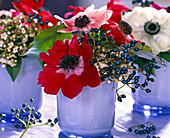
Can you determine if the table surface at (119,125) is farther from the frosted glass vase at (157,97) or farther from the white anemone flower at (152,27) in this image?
the white anemone flower at (152,27)

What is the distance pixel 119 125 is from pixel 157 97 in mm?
131

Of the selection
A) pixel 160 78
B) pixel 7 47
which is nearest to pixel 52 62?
pixel 7 47

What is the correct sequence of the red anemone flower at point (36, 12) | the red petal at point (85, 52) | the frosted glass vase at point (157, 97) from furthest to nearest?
the frosted glass vase at point (157, 97), the red anemone flower at point (36, 12), the red petal at point (85, 52)

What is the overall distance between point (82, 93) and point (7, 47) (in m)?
0.19

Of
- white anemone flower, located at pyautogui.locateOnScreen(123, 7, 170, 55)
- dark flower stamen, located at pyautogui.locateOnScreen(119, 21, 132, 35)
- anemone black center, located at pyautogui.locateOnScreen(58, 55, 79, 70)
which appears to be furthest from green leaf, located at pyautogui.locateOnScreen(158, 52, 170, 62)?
anemone black center, located at pyautogui.locateOnScreen(58, 55, 79, 70)

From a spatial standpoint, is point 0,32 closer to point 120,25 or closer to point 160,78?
point 120,25

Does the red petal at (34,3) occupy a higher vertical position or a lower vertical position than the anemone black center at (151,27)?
higher

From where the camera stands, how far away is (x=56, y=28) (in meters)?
0.54

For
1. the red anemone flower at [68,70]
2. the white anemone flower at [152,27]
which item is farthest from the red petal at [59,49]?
the white anemone flower at [152,27]

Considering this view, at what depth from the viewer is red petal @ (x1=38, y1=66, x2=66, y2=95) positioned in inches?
19.6

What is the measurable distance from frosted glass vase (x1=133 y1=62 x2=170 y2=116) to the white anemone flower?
102mm

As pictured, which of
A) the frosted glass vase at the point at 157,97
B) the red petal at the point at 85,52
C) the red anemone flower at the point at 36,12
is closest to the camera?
the red petal at the point at 85,52

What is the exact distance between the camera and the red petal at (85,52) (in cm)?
49

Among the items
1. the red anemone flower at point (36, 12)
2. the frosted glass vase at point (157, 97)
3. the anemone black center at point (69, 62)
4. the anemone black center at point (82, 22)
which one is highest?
the red anemone flower at point (36, 12)
